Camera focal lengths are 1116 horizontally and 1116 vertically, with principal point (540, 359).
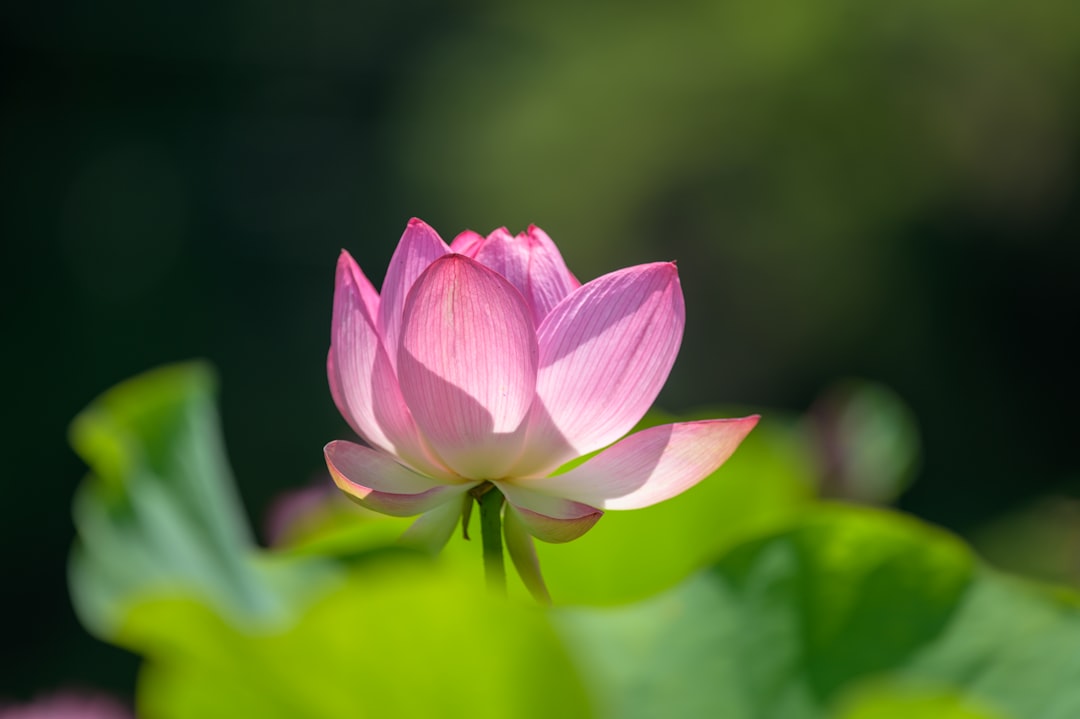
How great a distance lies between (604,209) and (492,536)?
3.57 metres

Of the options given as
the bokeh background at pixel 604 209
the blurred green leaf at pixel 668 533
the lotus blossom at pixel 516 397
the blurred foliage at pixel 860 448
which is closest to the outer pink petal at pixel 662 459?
the lotus blossom at pixel 516 397

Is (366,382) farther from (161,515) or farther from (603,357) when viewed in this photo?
(161,515)

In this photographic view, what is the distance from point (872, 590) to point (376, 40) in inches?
192

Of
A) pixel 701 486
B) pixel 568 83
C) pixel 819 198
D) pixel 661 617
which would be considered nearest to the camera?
pixel 661 617

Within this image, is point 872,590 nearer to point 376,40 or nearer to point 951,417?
point 951,417

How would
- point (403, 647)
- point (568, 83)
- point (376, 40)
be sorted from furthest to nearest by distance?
point (376, 40) → point (568, 83) → point (403, 647)

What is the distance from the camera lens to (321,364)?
4137 millimetres

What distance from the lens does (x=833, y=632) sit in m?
0.32

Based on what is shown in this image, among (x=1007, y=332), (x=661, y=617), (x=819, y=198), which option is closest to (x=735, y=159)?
(x=819, y=198)

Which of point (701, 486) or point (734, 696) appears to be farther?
point (701, 486)

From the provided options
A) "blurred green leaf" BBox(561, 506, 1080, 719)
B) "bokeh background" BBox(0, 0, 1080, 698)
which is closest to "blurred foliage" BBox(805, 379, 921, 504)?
"blurred green leaf" BBox(561, 506, 1080, 719)

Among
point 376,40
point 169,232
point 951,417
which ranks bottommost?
point 951,417

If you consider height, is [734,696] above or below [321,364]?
above

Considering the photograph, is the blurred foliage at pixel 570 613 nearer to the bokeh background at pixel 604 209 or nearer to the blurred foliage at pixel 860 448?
the blurred foliage at pixel 860 448
